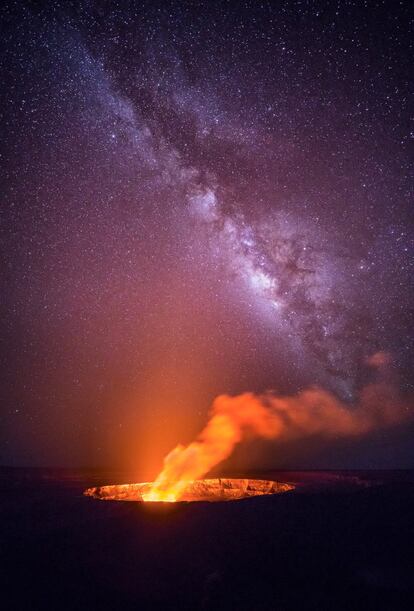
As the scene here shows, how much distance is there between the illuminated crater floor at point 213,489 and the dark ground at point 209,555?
223 inches

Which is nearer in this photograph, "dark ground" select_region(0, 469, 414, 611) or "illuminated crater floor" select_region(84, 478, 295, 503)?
"dark ground" select_region(0, 469, 414, 611)

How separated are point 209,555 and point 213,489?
14612 millimetres

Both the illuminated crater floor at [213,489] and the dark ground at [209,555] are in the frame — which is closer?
the dark ground at [209,555]

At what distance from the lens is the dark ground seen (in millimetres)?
8594

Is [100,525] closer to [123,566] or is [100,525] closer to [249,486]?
[123,566]

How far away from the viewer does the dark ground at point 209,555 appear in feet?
28.2

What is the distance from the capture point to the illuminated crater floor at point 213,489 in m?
21.9

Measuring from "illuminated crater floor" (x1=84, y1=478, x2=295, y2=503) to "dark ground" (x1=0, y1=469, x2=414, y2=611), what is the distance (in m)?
5.67

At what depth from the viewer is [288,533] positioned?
491 inches

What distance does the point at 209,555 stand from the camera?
1082 centimetres

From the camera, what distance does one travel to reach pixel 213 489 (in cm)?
2464

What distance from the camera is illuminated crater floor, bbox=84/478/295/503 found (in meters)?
21.9

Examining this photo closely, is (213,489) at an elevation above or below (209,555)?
above

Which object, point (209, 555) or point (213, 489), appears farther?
point (213, 489)
